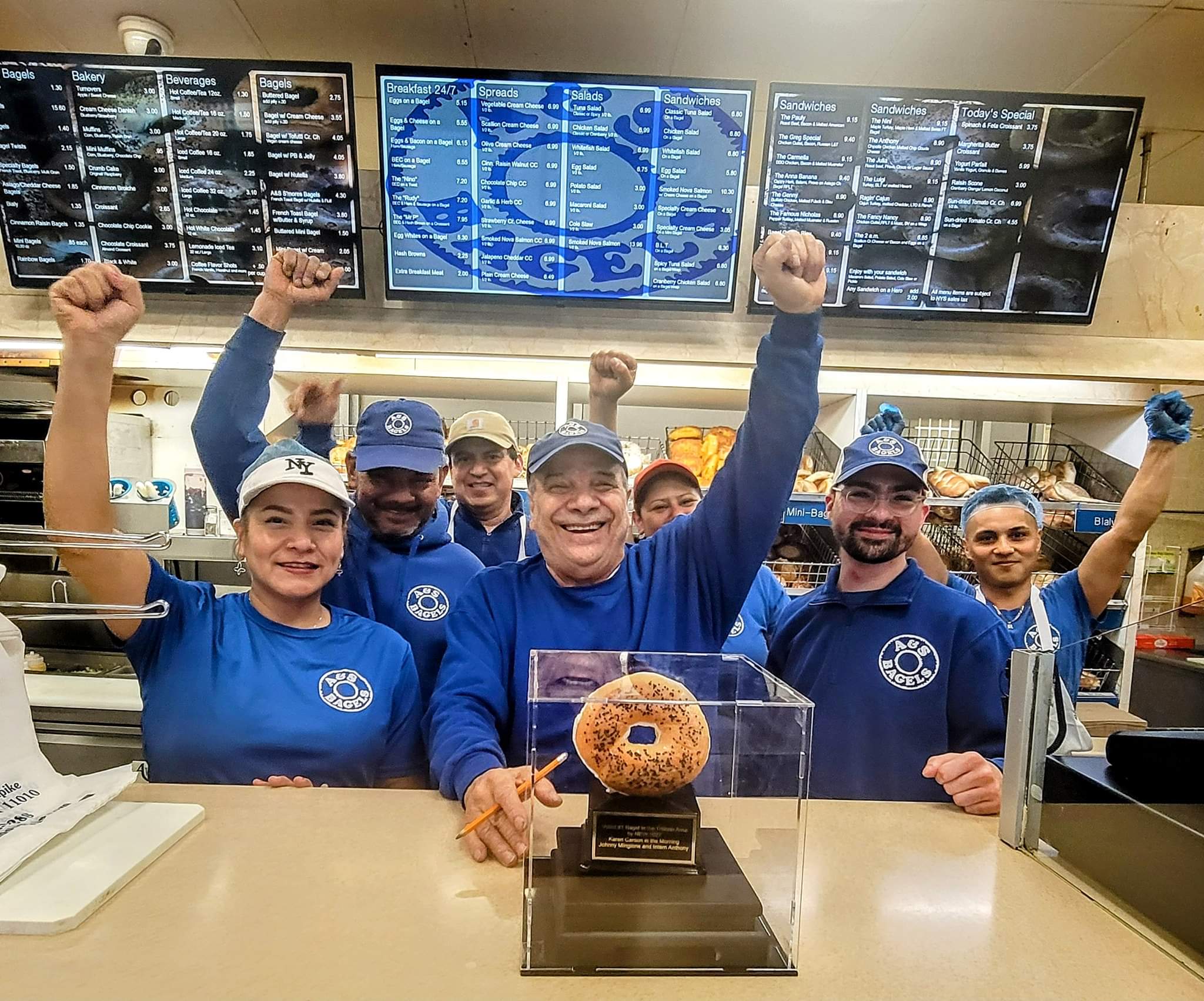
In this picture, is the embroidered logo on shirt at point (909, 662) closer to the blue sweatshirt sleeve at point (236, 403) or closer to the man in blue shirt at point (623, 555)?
the man in blue shirt at point (623, 555)

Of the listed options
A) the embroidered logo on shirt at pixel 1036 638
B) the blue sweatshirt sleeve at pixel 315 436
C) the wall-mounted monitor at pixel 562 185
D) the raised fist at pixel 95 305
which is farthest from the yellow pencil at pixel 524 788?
the wall-mounted monitor at pixel 562 185

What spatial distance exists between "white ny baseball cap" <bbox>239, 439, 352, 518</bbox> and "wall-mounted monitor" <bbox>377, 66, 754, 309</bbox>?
1248mm

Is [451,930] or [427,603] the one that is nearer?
[451,930]

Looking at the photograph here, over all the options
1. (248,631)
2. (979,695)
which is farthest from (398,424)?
(979,695)

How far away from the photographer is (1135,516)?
228 cm

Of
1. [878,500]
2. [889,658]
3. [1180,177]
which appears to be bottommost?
[889,658]

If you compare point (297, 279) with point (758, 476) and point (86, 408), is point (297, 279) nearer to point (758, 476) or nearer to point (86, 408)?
point (86, 408)

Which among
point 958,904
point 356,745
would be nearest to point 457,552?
point 356,745

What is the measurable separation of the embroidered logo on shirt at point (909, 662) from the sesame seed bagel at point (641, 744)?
0.99m

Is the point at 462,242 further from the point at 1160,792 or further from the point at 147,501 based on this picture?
the point at 1160,792

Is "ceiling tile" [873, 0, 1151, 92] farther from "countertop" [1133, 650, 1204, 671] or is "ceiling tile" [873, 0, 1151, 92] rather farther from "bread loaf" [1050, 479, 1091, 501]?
"countertop" [1133, 650, 1204, 671]

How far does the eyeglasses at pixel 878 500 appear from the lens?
1.85m

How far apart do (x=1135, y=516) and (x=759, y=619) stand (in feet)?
4.25

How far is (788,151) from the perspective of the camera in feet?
8.64
